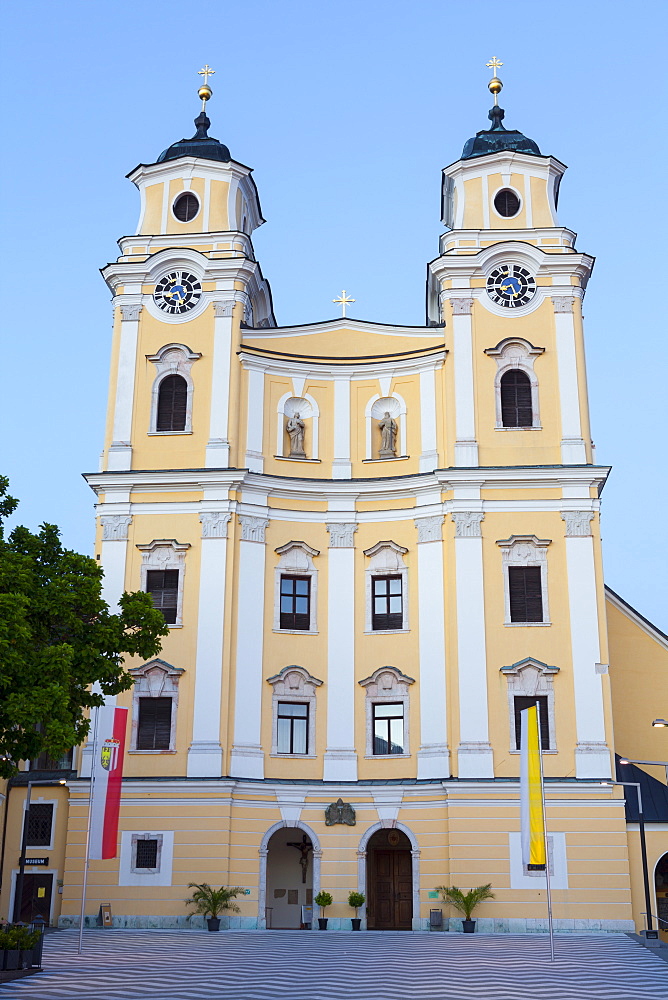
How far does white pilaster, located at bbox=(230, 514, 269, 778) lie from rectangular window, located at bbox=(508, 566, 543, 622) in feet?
26.1

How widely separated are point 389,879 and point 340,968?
1351cm

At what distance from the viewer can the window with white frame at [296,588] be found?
37531 mm

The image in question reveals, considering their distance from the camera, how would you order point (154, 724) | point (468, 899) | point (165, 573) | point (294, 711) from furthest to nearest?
point (165, 573) → point (294, 711) → point (154, 724) → point (468, 899)

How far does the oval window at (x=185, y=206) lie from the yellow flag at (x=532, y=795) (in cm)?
2325

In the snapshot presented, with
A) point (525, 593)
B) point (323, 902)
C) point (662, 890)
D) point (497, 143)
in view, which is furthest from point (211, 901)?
point (497, 143)

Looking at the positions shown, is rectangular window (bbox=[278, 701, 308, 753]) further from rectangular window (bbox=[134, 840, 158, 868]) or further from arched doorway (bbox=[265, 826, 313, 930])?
rectangular window (bbox=[134, 840, 158, 868])

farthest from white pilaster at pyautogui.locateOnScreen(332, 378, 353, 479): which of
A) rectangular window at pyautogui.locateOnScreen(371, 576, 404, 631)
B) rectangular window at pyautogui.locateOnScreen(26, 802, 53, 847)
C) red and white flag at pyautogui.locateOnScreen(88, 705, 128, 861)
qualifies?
red and white flag at pyautogui.locateOnScreen(88, 705, 128, 861)

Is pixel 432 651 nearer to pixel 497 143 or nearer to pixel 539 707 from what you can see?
pixel 539 707

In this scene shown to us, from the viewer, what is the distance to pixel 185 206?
136 ft

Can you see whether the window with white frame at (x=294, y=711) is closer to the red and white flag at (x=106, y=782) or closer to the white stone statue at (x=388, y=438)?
the white stone statue at (x=388, y=438)

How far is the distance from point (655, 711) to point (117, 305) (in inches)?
901

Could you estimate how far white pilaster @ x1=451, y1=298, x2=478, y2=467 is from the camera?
123ft

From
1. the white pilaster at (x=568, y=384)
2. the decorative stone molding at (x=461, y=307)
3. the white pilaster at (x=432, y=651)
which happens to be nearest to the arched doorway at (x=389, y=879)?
the white pilaster at (x=432, y=651)

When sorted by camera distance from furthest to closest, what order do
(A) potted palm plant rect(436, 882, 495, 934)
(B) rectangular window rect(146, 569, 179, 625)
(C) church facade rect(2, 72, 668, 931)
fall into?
(B) rectangular window rect(146, 569, 179, 625) < (C) church facade rect(2, 72, 668, 931) < (A) potted palm plant rect(436, 882, 495, 934)
